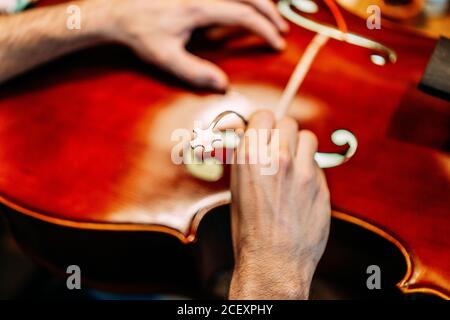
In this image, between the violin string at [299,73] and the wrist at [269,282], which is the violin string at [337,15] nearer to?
the violin string at [299,73]

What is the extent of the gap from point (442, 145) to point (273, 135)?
0.91 feet

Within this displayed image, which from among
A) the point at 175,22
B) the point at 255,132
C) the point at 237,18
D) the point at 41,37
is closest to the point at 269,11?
the point at 237,18

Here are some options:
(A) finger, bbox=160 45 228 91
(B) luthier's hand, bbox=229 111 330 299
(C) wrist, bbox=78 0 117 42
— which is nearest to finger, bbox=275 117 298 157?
(B) luthier's hand, bbox=229 111 330 299

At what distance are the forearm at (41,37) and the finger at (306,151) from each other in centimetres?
41

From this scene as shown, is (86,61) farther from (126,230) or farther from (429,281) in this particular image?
(429,281)

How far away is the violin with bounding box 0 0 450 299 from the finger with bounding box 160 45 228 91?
0.02m

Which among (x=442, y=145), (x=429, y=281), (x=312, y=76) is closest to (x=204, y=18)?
(x=312, y=76)

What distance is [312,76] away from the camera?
81 cm

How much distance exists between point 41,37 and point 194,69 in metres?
0.28

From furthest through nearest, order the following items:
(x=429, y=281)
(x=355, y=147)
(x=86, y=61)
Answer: (x=86, y=61)
(x=355, y=147)
(x=429, y=281)

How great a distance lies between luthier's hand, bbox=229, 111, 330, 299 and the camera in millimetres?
640

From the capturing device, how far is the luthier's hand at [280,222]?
64 cm

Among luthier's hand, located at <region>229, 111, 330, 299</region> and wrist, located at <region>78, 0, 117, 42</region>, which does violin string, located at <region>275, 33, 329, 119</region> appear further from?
wrist, located at <region>78, 0, 117, 42</region>

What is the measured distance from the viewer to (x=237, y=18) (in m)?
0.83
